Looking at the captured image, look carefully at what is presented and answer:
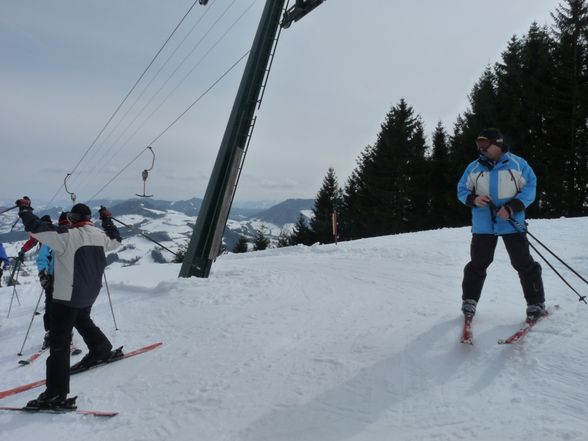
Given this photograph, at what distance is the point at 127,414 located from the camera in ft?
11.6

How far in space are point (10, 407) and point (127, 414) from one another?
141 cm

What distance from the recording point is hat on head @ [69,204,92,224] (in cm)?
435

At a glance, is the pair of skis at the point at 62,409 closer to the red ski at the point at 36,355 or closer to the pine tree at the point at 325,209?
the red ski at the point at 36,355

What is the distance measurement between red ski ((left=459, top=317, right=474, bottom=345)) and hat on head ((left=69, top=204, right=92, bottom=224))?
14.1 feet

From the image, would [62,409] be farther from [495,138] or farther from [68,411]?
[495,138]

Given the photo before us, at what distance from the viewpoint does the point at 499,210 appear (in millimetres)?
3789

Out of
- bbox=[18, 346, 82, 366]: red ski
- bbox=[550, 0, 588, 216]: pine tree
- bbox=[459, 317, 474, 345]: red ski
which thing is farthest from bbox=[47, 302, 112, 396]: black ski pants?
bbox=[550, 0, 588, 216]: pine tree

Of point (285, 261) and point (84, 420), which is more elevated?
point (285, 261)

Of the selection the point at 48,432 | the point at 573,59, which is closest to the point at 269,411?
the point at 48,432

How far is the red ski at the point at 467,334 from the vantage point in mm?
3744

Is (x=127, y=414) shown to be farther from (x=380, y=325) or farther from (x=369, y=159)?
(x=369, y=159)

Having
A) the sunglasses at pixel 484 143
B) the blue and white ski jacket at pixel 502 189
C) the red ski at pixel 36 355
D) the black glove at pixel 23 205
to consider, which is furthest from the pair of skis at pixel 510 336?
the red ski at pixel 36 355

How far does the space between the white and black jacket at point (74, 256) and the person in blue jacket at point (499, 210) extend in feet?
13.6

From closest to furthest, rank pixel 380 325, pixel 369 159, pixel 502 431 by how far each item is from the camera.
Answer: pixel 502 431 < pixel 380 325 < pixel 369 159
